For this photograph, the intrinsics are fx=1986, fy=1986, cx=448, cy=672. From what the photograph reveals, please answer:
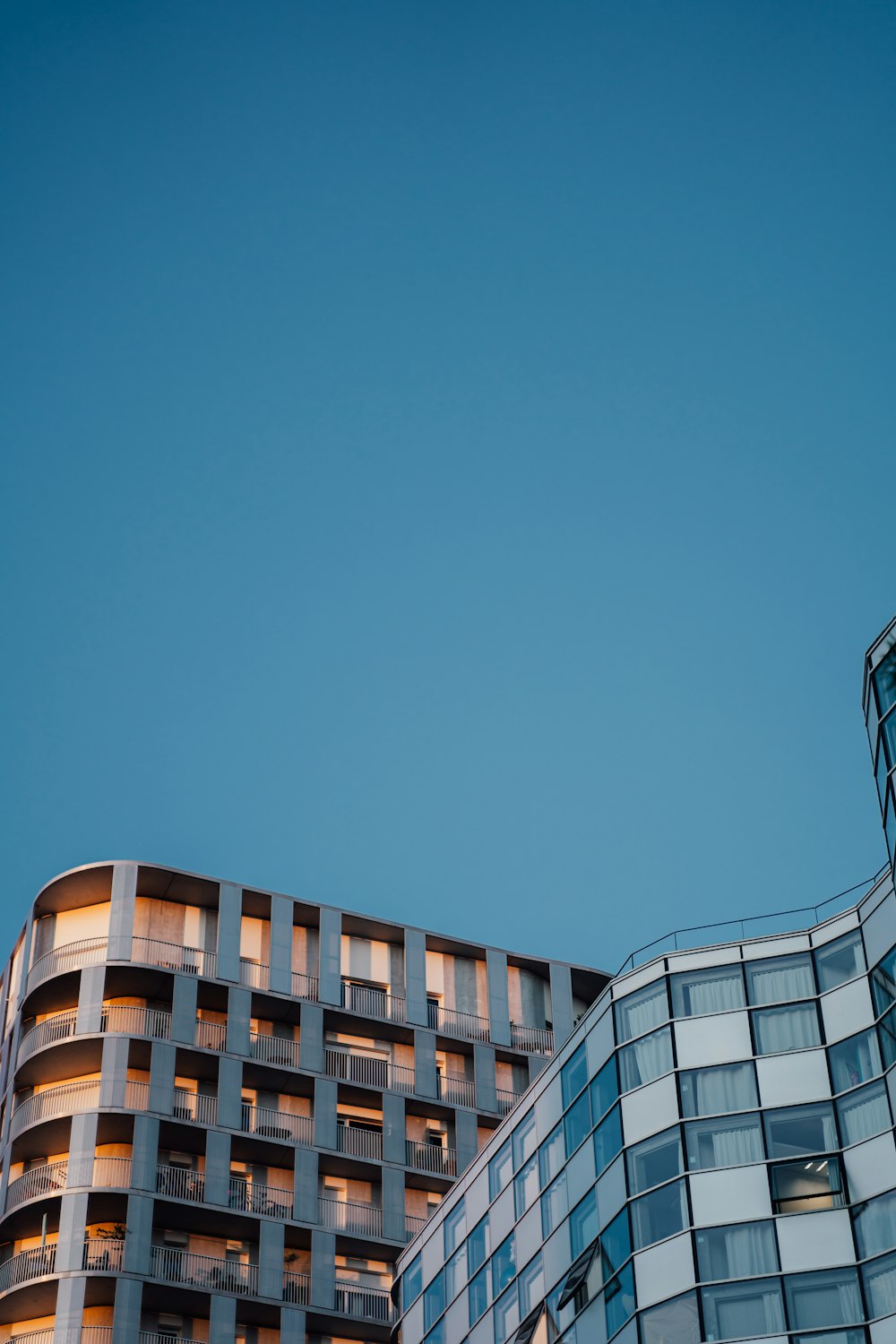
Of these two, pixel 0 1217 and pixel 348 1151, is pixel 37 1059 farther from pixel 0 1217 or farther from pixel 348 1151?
pixel 348 1151

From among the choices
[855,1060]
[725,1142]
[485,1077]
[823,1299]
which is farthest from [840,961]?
[485,1077]

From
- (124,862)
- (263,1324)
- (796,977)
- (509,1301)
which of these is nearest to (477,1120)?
(263,1324)

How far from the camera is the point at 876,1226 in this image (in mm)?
42156

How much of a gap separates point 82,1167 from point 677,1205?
38.8 meters

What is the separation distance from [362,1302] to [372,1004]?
1326 centimetres

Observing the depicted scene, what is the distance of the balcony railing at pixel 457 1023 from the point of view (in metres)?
88.1

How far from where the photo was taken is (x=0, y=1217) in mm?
78562

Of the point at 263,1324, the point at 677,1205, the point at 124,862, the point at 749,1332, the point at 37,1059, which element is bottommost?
the point at 749,1332

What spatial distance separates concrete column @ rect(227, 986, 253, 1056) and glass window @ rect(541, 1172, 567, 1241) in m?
33.8

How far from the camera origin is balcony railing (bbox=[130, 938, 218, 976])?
3310 inches

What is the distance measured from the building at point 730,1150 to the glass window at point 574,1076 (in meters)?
0.07

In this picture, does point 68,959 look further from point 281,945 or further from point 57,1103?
point 281,945

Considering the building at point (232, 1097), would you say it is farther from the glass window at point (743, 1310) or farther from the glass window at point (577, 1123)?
the glass window at point (743, 1310)

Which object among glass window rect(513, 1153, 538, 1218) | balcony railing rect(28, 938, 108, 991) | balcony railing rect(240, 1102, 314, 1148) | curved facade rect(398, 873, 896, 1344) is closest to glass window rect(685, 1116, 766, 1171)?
curved facade rect(398, 873, 896, 1344)
